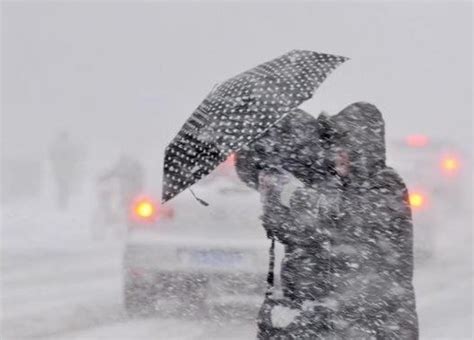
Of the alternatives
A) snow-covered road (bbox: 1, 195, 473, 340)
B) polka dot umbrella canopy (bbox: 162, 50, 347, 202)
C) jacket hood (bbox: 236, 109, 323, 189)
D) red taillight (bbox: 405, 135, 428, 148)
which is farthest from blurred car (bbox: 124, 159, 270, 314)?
red taillight (bbox: 405, 135, 428, 148)

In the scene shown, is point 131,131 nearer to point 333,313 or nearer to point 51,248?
point 51,248

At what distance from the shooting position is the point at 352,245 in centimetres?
287

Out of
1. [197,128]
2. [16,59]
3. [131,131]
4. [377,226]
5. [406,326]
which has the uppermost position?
[197,128]

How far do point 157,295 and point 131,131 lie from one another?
51.1 meters

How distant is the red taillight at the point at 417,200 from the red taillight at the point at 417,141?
240 centimetres

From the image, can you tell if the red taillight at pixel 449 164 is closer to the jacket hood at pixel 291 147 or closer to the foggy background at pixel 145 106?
the foggy background at pixel 145 106

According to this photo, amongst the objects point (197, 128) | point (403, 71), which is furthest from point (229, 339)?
point (403, 71)

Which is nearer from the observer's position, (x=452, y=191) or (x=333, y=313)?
(x=333, y=313)

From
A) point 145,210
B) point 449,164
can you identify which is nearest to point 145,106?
point 449,164

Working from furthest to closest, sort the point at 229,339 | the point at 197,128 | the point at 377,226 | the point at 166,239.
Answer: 1. the point at 166,239
2. the point at 229,339
3. the point at 197,128
4. the point at 377,226

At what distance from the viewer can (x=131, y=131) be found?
191 feet

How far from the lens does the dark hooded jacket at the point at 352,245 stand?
9.37 feet

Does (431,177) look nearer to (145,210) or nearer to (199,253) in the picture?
(145,210)

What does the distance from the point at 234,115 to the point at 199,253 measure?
444 centimetres
